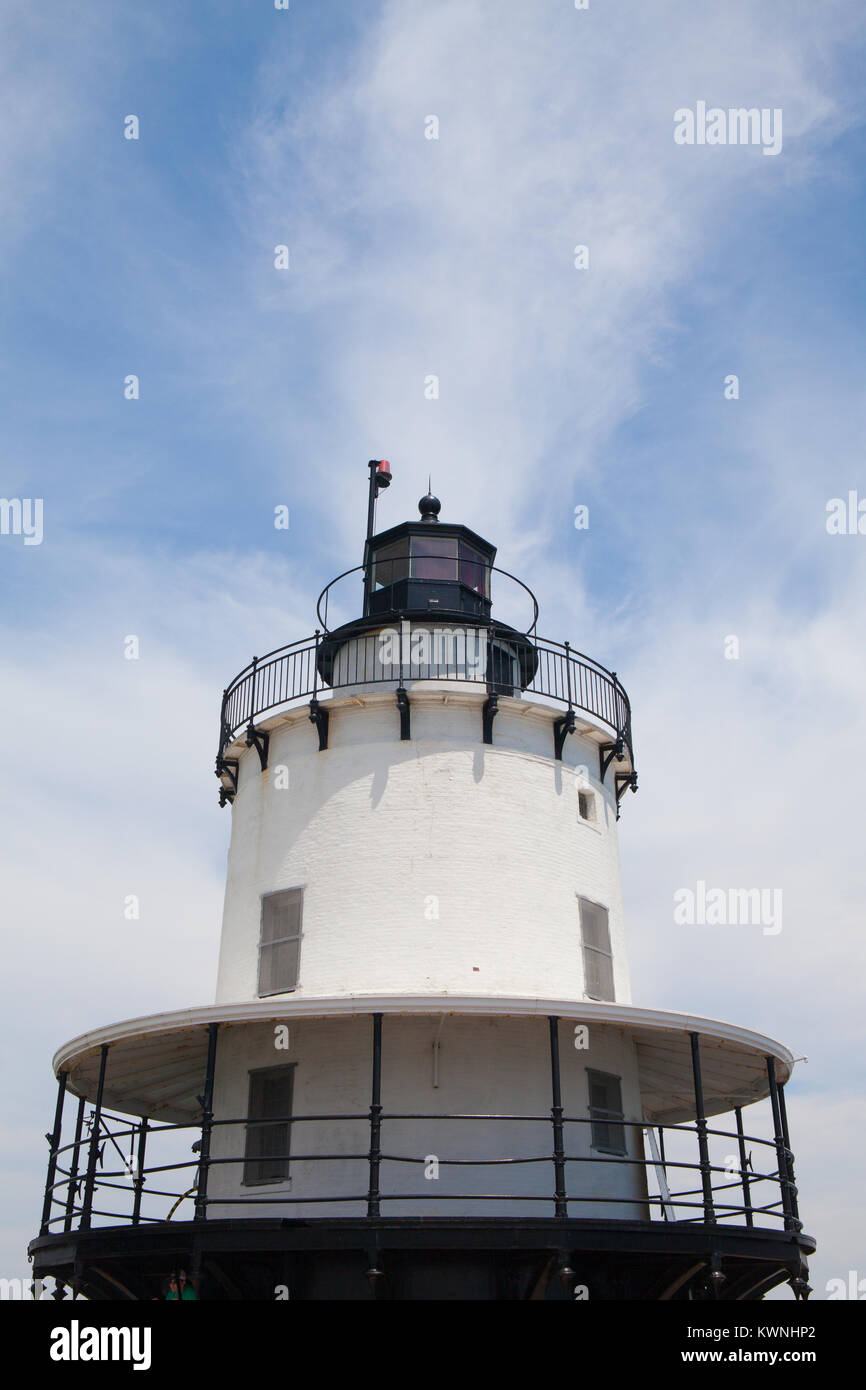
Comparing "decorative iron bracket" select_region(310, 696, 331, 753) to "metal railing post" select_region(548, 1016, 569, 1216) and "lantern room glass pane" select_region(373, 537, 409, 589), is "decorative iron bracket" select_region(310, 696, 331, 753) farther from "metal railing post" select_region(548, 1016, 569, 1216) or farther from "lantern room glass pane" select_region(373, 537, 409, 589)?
"metal railing post" select_region(548, 1016, 569, 1216)

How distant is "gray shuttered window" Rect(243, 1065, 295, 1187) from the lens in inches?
680

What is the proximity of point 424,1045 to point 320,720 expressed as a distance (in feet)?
17.4

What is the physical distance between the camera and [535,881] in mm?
19031

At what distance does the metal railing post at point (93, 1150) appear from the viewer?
16219 millimetres

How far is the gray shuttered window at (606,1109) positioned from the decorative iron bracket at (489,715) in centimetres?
513

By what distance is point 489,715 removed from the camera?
1964cm

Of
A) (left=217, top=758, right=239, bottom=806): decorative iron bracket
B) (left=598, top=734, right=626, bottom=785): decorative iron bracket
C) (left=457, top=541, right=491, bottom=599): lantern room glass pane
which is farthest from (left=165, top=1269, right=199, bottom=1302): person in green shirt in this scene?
(left=457, top=541, right=491, bottom=599): lantern room glass pane

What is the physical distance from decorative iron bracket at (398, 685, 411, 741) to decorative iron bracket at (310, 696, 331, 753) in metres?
1.21

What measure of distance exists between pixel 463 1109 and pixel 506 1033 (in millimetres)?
1186

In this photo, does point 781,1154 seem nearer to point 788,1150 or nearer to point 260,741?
point 788,1150

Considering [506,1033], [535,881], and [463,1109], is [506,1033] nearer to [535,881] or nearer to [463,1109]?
[463,1109]

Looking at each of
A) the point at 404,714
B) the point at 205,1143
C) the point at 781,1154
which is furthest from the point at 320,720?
the point at 781,1154

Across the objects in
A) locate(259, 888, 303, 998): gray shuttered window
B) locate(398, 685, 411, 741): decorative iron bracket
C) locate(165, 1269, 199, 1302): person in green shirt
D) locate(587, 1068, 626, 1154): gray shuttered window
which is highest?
locate(398, 685, 411, 741): decorative iron bracket

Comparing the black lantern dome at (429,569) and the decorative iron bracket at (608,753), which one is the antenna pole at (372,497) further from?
the decorative iron bracket at (608,753)
